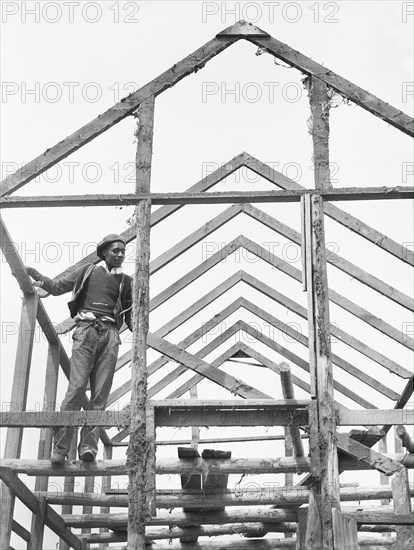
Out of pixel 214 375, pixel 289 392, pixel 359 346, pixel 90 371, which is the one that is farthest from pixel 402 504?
pixel 359 346

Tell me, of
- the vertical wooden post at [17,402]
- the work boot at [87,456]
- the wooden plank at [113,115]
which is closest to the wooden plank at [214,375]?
the work boot at [87,456]

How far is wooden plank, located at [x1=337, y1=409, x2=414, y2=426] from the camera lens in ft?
28.9

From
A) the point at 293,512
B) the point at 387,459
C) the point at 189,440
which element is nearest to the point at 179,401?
the point at 387,459

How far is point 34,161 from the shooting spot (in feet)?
32.2

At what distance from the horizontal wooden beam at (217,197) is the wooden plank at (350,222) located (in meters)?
2.44

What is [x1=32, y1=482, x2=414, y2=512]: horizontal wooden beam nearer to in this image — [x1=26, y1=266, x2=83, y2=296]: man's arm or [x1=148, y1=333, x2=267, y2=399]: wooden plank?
[x1=148, y1=333, x2=267, y2=399]: wooden plank

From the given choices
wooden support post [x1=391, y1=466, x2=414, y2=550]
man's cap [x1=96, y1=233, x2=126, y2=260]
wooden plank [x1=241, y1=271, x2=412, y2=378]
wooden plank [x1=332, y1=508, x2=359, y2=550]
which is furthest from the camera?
wooden plank [x1=241, y1=271, x2=412, y2=378]

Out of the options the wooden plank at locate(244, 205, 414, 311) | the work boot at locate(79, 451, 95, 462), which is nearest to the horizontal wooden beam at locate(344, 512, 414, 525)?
the work boot at locate(79, 451, 95, 462)

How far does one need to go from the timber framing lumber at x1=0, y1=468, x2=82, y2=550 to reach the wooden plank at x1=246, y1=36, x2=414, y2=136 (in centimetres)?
508

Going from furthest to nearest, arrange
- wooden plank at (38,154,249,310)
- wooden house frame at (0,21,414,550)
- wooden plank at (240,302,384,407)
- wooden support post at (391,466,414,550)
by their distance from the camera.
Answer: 1. wooden plank at (240,302,384,407)
2. wooden plank at (38,154,249,310)
3. wooden house frame at (0,21,414,550)
4. wooden support post at (391,466,414,550)

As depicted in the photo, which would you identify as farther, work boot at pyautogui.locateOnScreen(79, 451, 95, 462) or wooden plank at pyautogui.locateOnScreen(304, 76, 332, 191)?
wooden plank at pyautogui.locateOnScreen(304, 76, 332, 191)

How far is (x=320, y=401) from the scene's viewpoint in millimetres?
8820

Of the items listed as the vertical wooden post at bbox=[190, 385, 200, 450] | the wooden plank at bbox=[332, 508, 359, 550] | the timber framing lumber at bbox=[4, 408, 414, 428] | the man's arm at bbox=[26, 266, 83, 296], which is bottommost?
the wooden plank at bbox=[332, 508, 359, 550]

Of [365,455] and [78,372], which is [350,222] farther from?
[78,372]
